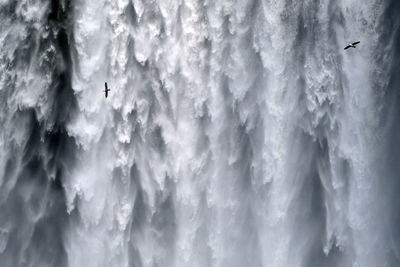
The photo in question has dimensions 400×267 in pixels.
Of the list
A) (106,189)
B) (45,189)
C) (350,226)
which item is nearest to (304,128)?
(350,226)

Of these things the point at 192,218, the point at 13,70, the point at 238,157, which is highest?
the point at 13,70

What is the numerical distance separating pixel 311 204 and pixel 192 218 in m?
3.07

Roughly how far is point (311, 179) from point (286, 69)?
2882 millimetres

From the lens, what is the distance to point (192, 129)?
23.5 metres

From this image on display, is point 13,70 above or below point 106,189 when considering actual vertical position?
above

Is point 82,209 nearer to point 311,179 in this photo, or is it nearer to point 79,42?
point 79,42

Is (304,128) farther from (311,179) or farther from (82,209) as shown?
(82,209)

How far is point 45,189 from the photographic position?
23.7 m

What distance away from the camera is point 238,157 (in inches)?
934

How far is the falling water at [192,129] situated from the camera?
76.5 feet

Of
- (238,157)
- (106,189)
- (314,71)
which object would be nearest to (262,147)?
(238,157)

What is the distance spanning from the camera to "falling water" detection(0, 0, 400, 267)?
23.3m

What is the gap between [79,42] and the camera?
76.6 ft

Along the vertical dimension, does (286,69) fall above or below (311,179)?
above
